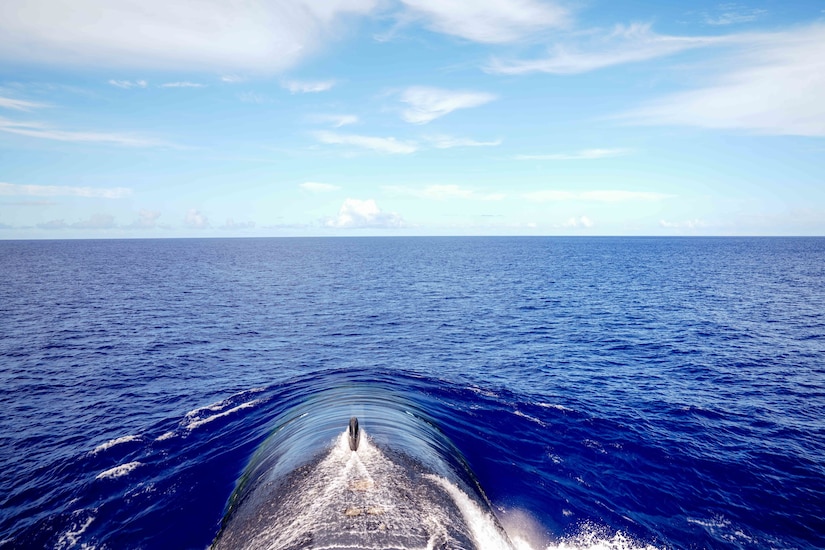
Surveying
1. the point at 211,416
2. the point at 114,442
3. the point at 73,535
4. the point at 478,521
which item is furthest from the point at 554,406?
the point at 114,442

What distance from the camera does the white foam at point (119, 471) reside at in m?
32.1

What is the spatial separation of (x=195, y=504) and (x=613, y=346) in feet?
190

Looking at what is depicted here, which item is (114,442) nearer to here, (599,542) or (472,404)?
(472,404)

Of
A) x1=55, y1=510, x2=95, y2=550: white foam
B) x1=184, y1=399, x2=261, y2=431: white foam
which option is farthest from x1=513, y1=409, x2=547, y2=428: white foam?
x1=55, y1=510, x2=95, y2=550: white foam

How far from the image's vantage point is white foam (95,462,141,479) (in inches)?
1262

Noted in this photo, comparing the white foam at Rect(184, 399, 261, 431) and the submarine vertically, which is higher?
the submarine

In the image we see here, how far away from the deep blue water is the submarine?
2976 mm

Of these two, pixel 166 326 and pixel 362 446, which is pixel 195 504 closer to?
pixel 362 446

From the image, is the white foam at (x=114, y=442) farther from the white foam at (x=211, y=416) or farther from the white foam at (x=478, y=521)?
the white foam at (x=478, y=521)

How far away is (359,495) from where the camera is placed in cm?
2317

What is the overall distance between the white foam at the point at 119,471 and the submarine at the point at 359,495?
31.6 feet

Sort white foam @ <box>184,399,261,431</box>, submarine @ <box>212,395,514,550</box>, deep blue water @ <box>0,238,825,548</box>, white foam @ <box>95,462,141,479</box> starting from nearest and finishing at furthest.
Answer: submarine @ <box>212,395,514,550</box> < deep blue water @ <box>0,238,825,548</box> < white foam @ <box>95,462,141,479</box> < white foam @ <box>184,399,261,431</box>

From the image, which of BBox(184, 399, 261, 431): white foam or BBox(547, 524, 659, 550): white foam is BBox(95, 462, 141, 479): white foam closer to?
BBox(184, 399, 261, 431): white foam

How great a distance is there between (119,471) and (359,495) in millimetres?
22538
